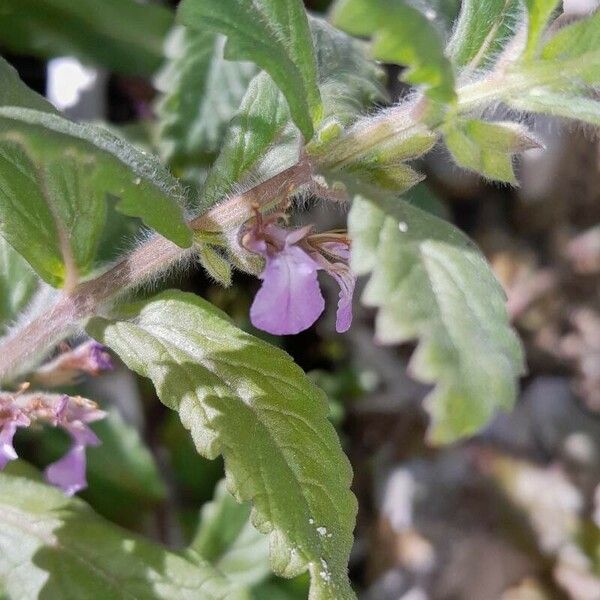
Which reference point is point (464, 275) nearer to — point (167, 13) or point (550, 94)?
point (550, 94)

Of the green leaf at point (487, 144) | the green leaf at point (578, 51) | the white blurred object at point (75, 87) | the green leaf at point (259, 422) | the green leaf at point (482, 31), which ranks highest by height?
the green leaf at point (578, 51)

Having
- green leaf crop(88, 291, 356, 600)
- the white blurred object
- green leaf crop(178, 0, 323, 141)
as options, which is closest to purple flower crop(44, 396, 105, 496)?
green leaf crop(88, 291, 356, 600)

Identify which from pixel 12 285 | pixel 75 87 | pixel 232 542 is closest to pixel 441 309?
pixel 12 285

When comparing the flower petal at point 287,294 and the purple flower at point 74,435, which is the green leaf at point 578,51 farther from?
the purple flower at point 74,435

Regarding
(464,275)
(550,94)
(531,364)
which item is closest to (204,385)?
(464,275)

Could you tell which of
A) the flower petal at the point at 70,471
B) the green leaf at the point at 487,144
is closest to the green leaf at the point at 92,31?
the flower petal at the point at 70,471

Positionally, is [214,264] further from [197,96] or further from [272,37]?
[197,96]

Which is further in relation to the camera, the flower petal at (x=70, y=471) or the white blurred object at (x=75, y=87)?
the white blurred object at (x=75, y=87)

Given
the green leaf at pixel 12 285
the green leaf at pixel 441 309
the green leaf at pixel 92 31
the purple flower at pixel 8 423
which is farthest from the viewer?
the green leaf at pixel 92 31
